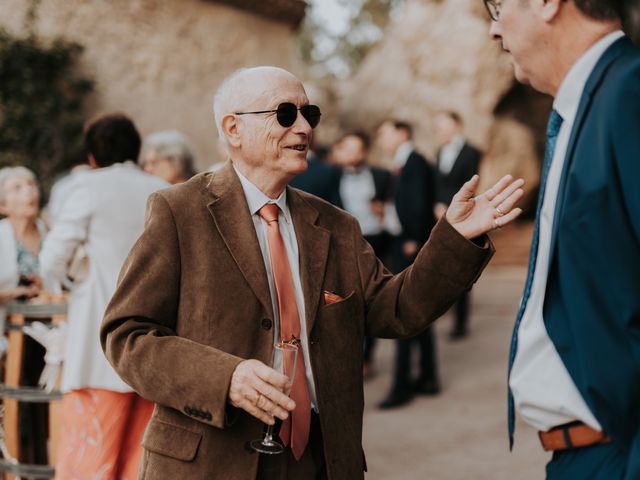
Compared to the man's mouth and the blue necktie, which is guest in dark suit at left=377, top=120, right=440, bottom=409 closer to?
the man's mouth

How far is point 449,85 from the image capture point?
14625 mm

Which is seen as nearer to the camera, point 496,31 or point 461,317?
point 496,31

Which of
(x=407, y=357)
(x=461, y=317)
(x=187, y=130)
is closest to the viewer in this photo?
(x=407, y=357)

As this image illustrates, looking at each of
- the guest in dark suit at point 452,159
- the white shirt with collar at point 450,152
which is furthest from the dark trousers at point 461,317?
the white shirt with collar at point 450,152

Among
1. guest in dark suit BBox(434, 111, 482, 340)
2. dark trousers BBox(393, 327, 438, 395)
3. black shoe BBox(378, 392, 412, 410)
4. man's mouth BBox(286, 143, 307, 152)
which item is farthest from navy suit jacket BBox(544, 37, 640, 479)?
guest in dark suit BBox(434, 111, 482, 340)

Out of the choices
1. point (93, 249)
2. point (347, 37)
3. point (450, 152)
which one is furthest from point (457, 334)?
point (347, 37)

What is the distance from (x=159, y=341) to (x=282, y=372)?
1.17ft

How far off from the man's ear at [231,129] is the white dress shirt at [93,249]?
137cm

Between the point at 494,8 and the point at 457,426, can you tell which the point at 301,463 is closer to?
the point at 494,8

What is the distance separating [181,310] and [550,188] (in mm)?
1108

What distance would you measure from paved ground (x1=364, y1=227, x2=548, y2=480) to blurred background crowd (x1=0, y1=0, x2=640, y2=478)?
22cm

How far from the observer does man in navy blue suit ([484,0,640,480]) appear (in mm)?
1600

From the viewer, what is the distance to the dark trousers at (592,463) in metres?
1.68

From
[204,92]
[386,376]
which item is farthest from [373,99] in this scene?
[386,376]
